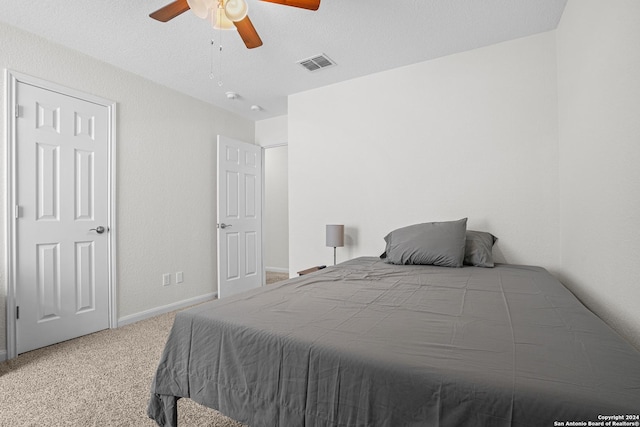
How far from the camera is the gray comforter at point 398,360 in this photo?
0.70 meters

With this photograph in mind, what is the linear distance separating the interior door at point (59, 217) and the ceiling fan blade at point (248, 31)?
1.79 m

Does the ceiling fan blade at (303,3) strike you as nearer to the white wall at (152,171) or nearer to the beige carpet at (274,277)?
the white wall at (152,171)

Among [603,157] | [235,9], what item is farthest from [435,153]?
[235,9]

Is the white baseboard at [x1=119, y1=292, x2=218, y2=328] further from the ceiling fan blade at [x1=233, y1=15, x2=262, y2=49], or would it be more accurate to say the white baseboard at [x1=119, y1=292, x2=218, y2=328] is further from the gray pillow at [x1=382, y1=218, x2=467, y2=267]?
the ceiling fan blade at [x1=233, y1=15, x2=262, y2=49]

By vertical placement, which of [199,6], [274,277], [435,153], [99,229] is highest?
[199,6]

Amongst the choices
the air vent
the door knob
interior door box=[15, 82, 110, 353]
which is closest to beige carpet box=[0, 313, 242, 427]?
interior door box=[15, 82, 110, 353]

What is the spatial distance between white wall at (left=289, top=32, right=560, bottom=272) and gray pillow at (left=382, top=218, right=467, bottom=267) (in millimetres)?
406

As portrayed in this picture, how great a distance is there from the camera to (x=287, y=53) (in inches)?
109

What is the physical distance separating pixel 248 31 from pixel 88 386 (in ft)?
8.14

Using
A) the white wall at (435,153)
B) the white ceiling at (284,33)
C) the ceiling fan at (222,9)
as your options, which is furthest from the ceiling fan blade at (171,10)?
the white wall at (435,153)

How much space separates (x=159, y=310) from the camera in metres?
3.31

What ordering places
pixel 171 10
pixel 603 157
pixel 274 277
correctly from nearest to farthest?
pixel 603 157
pixel 171 10
pixel 274 277

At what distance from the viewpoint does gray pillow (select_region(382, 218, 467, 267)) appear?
2312 millimetres

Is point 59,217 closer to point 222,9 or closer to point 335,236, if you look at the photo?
point 222,9
